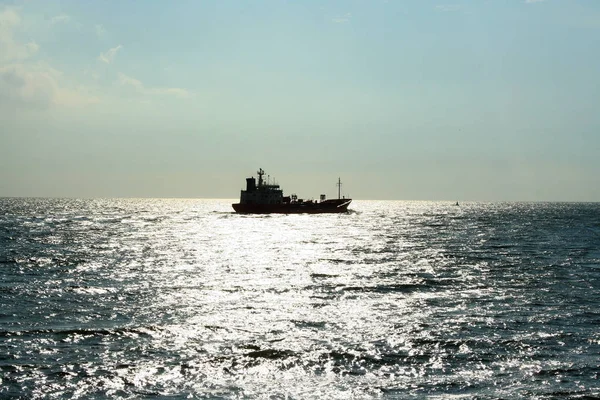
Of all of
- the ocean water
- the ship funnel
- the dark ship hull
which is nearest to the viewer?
the ocean water

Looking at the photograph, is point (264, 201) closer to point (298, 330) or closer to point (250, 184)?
point (250, 184)

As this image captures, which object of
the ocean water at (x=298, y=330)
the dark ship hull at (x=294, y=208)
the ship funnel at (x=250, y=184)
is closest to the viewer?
the ocean water at (x=298, y=330)

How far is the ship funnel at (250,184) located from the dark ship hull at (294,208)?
14.3ft

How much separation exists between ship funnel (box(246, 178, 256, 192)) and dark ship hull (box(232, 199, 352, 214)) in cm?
435

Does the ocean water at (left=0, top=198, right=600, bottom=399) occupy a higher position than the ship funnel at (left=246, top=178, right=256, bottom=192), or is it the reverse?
the ship funnel at (left=246, top=178, right=256, bottom=192)

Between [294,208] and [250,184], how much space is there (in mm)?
15042

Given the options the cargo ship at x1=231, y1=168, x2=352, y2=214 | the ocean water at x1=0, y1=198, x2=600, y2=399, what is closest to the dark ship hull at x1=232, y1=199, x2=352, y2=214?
the cargo ship at x1=231, y1=168, x2=352, y2=214

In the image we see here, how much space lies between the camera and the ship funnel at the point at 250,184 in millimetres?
136875

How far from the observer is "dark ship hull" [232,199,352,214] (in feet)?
464

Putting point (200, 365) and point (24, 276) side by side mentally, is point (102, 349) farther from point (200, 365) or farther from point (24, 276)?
point (24, 276)

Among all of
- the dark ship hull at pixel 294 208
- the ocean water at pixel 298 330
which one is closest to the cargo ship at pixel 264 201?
the dark ship hull at pixel 294 208

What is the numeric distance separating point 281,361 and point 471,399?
5825 mm

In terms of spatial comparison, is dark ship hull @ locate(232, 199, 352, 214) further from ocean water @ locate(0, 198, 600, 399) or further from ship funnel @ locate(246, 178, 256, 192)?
ocean water @ locate(0, 198, 600, 399)

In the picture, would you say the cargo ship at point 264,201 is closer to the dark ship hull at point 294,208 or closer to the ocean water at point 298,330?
the dark ship hull at point 294,208
